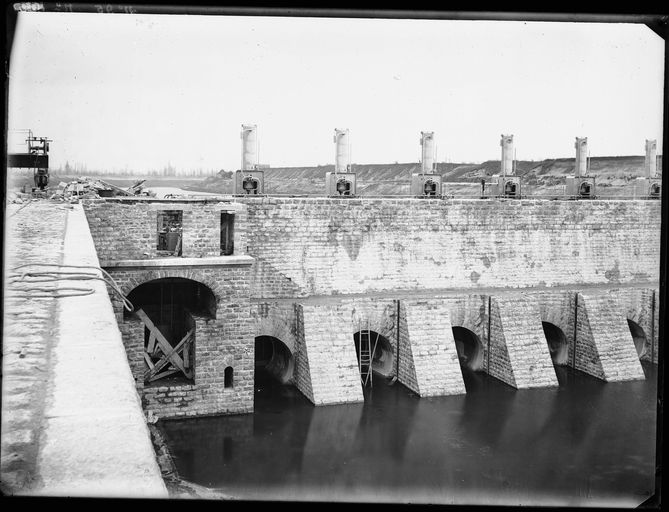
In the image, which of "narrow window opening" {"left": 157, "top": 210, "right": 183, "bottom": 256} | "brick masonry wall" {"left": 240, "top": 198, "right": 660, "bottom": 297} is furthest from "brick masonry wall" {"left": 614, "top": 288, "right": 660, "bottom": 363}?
"narrow window opening" {"left": 157, "top": 210, "right": 183, "bottom": 256}

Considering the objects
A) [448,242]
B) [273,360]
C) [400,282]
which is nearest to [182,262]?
[273,360]

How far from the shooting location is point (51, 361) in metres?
3.31

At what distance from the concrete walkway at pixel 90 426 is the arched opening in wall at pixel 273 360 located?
331 inches

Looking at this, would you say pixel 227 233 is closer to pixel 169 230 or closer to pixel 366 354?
pixel 169 230

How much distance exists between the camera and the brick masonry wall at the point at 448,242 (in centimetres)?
1276

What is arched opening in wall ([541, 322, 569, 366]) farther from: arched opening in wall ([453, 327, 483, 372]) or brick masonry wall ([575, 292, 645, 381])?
arched opening in wall ([453, 327, 483, 372])

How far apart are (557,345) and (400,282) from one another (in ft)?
12.0

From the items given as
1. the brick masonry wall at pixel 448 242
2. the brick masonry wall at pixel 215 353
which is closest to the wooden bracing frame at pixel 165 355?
the brick masonry wall at pixel 215 353

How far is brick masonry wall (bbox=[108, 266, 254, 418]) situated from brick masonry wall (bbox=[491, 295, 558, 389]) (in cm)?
489

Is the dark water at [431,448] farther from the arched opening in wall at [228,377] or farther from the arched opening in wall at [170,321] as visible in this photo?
the arched opening in wall at [170,321]

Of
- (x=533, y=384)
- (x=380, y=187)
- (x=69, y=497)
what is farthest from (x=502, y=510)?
(x=380, y=187)

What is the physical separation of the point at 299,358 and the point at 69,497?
31.8ft

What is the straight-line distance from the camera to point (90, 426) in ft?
8.32

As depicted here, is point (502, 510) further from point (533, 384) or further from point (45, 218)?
point (533, 384)
